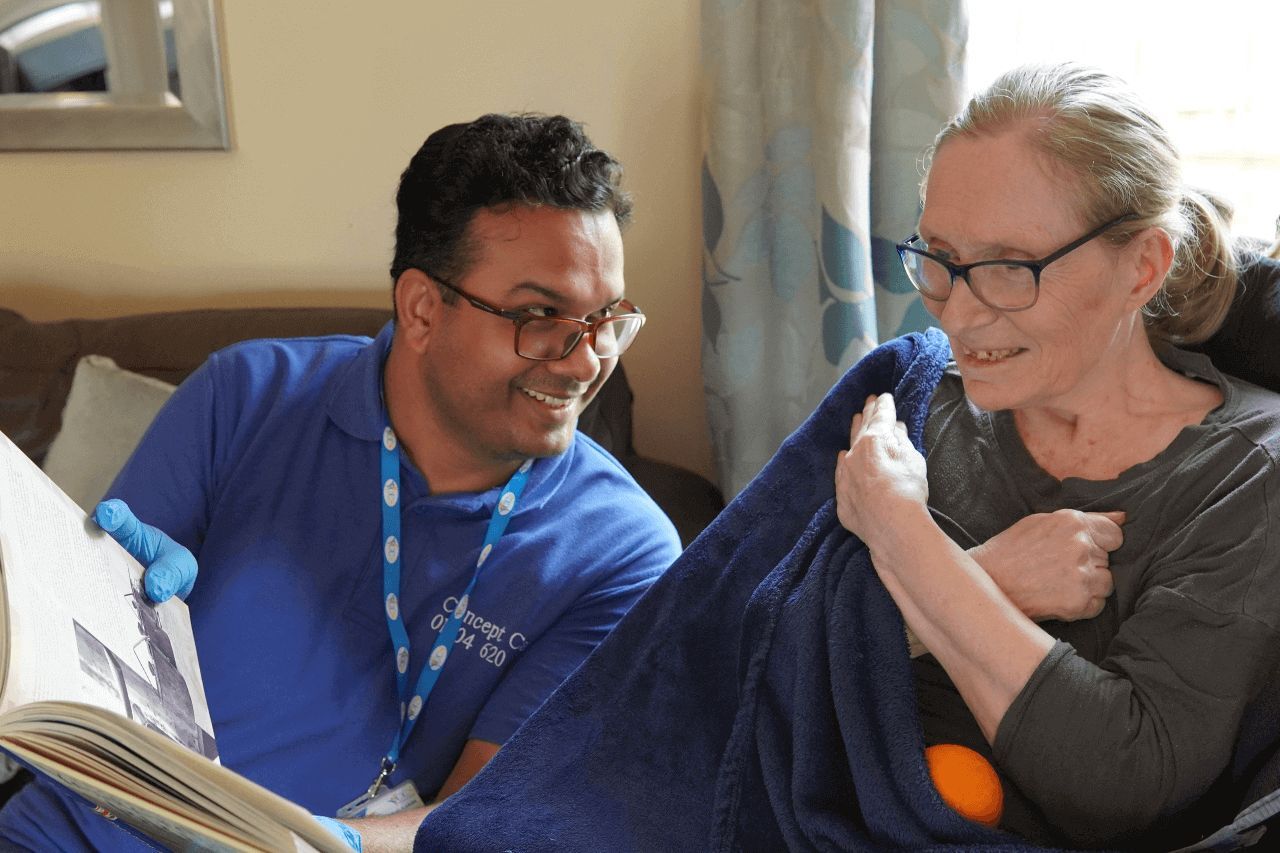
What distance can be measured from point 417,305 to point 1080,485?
0.88 m

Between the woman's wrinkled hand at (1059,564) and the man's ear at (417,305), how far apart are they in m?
0.80

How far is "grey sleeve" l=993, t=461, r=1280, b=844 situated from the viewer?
107 cm

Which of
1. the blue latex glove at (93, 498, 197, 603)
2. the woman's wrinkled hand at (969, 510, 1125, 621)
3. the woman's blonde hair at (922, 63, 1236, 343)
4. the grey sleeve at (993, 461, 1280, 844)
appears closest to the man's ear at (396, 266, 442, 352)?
the blue latex glove at (93, 498, 197, 603)

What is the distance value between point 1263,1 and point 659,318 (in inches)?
48.4

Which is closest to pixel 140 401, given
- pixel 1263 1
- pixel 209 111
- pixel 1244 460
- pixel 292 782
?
pixel 209 111

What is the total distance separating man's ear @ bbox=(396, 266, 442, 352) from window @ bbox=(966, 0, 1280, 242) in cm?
112

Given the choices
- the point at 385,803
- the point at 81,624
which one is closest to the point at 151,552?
the point at 81,624

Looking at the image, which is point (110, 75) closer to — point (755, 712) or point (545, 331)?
point (545, 331)

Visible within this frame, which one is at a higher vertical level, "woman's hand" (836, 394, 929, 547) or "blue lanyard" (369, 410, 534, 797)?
"woman's hand" (836, 394, 929, 547)

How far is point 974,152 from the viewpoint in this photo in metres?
1.23

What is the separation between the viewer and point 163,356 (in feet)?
7.50

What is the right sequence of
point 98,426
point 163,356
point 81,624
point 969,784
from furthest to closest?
1. point 163,356
2. point 98,426
3. point 969,784
4. point 81,624

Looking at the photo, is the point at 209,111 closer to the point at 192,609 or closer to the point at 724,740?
the point at 192,609

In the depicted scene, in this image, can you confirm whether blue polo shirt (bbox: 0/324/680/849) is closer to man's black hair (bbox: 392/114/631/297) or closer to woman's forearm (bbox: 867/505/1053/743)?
man's black hair (bbox: 392/114/631/297)
